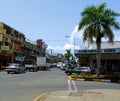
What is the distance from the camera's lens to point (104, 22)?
143 feet

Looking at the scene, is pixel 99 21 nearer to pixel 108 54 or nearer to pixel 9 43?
pixel 108 54

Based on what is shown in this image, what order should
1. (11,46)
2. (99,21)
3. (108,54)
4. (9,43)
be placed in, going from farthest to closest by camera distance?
1. (11,46)
2. (9,43)
3. (108,54)
4. (99,21)

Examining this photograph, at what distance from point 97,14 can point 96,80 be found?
295 inches

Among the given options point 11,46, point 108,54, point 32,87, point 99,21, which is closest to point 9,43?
point 11,46

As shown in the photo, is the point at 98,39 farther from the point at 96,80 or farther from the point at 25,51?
the point at 25,51

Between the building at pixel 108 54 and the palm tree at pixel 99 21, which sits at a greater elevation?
the palm tree at pixel 99 21

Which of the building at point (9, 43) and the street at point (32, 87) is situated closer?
the street at point (32, 87)

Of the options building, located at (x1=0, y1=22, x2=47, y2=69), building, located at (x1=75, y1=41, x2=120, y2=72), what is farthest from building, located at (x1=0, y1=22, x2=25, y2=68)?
building, located at (x1=75, y1=41, x2=120, y2=72)

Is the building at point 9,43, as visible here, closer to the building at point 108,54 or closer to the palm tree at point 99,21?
the building at point 108,54

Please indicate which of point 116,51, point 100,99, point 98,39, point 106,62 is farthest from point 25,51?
point 100,99

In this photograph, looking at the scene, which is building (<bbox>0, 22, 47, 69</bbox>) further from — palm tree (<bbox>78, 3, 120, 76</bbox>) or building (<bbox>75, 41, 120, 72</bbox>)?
palm tree (<bbox>78, 3, 120, 76</bbox>)

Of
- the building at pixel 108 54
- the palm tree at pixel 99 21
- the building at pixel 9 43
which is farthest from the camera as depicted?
the building at pixel 9 43

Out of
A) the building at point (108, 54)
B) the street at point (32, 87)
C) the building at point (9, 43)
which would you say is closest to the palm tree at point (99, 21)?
the street at point (32, 87)

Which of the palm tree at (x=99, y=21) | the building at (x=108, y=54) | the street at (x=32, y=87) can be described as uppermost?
the palm tree at (x=99, y=21)
